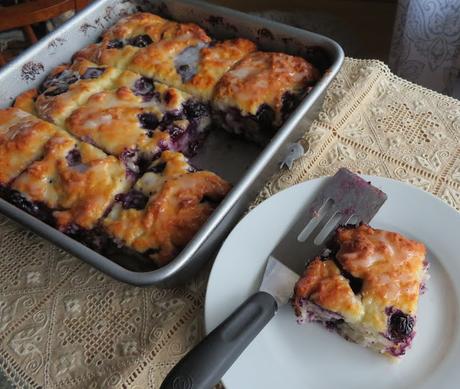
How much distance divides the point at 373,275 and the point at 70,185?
29.1 inches

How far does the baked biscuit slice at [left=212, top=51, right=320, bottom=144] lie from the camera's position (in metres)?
1.41

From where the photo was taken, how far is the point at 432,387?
0.90m

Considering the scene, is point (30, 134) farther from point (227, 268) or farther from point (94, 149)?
point (227, 268)

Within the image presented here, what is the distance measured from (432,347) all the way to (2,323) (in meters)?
0.89

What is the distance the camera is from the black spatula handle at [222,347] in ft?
2.68

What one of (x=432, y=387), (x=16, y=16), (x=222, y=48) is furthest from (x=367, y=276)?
(x=16, y=16)

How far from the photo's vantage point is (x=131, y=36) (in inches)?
66.1

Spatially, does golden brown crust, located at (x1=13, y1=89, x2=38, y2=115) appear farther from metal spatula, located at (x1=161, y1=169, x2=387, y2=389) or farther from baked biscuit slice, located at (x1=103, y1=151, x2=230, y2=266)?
metal spatula, located at (x1=161, y1=169, x2=387, y2=389)

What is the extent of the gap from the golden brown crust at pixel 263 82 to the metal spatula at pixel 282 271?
0.36 meters

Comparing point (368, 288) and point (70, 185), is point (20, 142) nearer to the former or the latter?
point (70, 185)

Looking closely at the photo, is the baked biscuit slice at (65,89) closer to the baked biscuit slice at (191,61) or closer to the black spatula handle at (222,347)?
the baked biscuit slice at (191,61)

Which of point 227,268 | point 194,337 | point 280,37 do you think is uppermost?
point 280,37

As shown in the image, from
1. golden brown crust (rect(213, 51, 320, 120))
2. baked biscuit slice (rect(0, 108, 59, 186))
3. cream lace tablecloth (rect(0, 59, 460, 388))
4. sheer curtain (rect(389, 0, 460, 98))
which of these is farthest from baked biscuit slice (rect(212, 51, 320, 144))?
sheer curtain (rect(389, 0, 460, 98))

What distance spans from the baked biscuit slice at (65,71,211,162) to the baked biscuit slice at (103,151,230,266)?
0.40 ft
